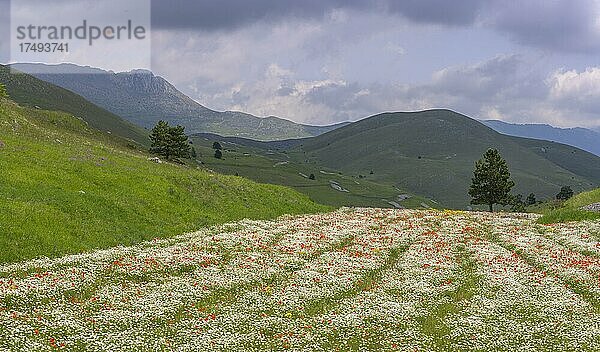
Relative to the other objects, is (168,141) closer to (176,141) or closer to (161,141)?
(161,141)

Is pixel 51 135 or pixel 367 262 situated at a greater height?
pixel 51 135

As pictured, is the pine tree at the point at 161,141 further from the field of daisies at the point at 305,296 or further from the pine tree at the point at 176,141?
the field of daisies at the point at 305,296

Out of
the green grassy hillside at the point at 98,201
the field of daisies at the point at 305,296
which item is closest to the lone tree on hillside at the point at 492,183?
the green grassy hillside at the point at 98,201

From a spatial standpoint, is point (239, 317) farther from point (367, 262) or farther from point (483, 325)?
point (367, 262)

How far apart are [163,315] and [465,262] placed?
68.3 ft

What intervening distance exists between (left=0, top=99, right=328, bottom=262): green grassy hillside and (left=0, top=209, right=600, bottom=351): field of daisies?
270 centimetres

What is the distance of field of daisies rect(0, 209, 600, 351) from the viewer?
18.1 meters

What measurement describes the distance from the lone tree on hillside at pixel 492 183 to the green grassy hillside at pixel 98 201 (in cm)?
5161

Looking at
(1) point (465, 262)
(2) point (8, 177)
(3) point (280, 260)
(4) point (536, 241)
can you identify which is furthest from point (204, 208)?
(4) point (536, 241)

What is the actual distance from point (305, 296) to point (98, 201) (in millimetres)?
22892

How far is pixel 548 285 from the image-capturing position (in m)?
27.3

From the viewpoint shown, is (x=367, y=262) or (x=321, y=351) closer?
(x=321, y=351)

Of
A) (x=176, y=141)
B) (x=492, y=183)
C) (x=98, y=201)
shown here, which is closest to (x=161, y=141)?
(x=176, y=141)

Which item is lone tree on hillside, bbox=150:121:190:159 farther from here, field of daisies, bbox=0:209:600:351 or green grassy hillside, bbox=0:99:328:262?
field of daisies, bbox=0:209:600:351
